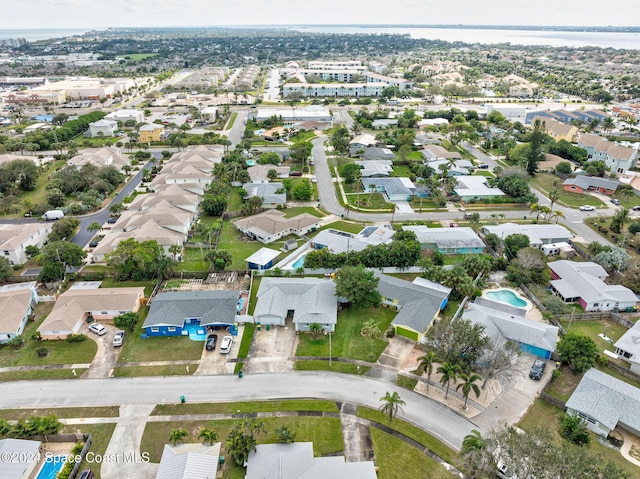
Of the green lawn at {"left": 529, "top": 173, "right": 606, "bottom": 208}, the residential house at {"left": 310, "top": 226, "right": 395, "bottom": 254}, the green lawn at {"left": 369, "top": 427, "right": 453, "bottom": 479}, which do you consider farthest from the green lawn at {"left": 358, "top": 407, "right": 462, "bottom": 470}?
the green lawn at {"left": 529, "top": 173, "right": 606, "bottom": 208}

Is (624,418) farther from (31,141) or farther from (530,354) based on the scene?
(31,141)

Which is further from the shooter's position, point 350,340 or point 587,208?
point 587,208

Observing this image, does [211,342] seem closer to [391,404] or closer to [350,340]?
[350,340]

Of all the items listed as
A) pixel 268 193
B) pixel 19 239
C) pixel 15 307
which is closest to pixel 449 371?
pixel 15 307

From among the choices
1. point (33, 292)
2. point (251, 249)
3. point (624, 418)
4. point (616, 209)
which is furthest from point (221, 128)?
point (624, 418)

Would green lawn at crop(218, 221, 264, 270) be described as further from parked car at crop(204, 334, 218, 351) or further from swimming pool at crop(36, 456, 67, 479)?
swimming pool at crop(36, 456, 67, 479)

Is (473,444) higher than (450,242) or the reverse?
higher

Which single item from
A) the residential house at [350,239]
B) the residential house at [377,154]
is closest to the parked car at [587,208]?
the residential house at [350,239]

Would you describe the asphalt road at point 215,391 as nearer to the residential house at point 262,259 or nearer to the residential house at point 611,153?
the residential house at point 262,259
